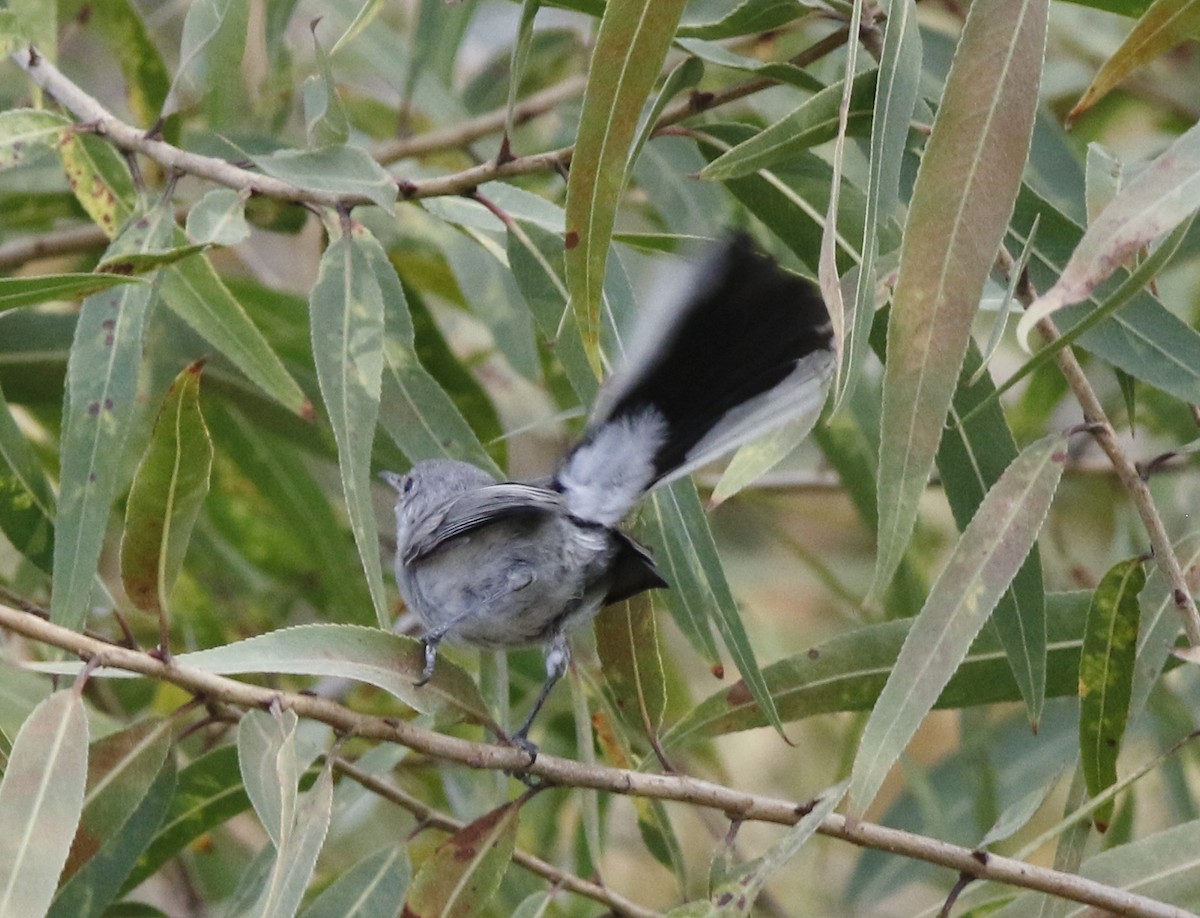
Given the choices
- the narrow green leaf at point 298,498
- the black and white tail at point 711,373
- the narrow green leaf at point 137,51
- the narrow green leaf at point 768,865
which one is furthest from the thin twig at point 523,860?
the narrow green leaf at point 137,51

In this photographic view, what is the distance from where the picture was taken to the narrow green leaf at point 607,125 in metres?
1.79

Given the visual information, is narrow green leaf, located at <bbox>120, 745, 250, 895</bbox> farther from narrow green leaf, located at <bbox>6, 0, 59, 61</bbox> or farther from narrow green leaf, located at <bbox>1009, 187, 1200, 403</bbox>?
narrow green leaf, located at <bbox>1009, 187, 1200, 403</bbox>

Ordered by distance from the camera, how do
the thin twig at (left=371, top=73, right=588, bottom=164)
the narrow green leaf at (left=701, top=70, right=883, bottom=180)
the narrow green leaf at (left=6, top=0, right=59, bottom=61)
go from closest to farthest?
the narrow green leaf at (left=701, top=70, right=883, bottom=180), the narrow green leaf at (left=6, top=0, right=59, bottom=61), the thin twig at (left=371, top=73, right=588, bottom=164)

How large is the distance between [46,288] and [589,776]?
89cm

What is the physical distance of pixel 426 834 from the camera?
12.4 feet

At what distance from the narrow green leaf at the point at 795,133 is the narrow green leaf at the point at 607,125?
0.14 metres

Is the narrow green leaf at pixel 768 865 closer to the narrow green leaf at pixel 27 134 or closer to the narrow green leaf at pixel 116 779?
the narrow green leaf at pixel 116 779

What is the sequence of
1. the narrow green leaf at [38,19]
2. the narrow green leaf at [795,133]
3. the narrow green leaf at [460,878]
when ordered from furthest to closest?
the narrow green leaf at [38,19]
the narrow green leaf at [460,878]
the narrow green leaf at [795,133]

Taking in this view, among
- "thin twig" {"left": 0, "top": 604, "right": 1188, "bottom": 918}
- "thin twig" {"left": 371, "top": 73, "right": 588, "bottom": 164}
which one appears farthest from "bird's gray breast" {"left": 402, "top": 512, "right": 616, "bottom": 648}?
"thin twig" {"left": 371, "top": 73, "right": 588, "bottom": 164}

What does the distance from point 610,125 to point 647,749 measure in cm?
117

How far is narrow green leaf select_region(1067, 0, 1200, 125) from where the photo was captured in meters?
1.89

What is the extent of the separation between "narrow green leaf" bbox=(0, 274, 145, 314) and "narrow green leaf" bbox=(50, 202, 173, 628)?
0.28m

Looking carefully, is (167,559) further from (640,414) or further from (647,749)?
(647,749)

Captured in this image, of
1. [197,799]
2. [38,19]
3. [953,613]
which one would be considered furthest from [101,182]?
[953,613]
